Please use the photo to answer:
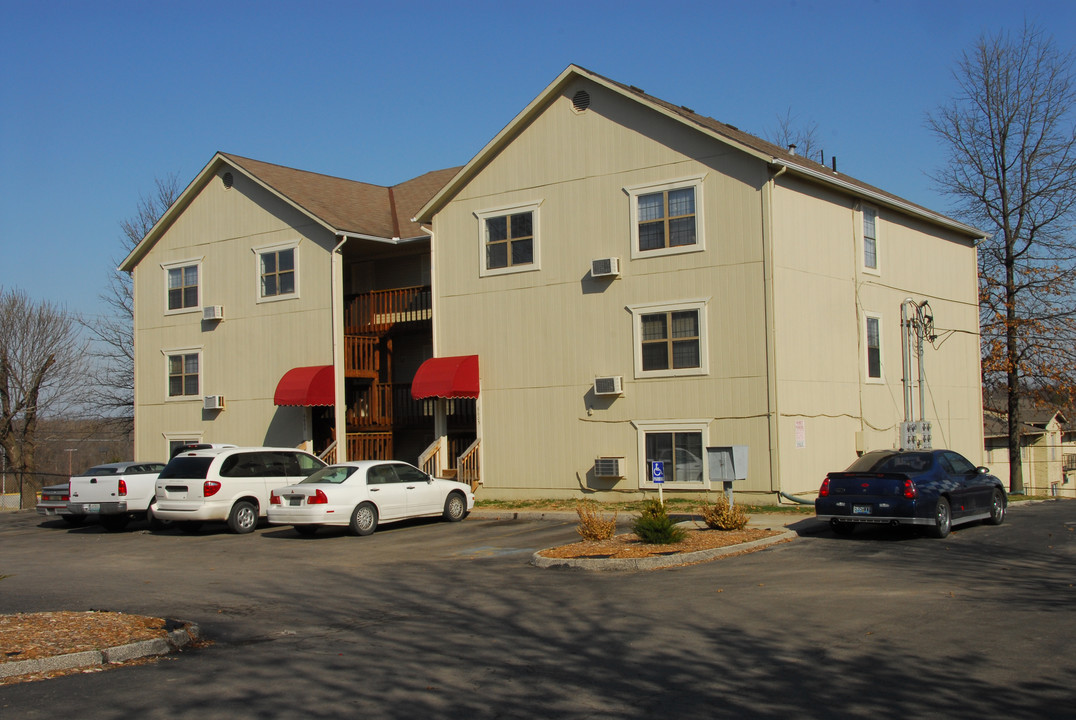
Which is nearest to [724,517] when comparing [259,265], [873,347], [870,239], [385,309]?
[873,347]

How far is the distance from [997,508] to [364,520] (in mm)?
11536

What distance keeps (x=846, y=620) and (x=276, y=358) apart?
891 inches

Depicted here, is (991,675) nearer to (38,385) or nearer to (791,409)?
(791,409)

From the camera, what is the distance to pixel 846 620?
9461mm

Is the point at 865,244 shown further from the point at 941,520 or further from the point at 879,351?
the point at 941,520

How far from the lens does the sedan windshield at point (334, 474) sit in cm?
1905

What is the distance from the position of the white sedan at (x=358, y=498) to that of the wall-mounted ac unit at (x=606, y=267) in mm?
6190

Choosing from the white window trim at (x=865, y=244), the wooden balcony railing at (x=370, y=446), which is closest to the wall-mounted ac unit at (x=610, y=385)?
the white window trim at (x=865, y=244)

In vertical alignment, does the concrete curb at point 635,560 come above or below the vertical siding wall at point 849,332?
below

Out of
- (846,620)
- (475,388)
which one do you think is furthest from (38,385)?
(846,620)

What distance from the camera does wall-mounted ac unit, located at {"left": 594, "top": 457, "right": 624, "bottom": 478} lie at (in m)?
22.8

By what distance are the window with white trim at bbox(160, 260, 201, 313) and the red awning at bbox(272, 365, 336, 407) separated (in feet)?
19.1

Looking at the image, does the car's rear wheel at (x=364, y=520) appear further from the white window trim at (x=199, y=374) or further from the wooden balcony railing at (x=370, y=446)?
the white window trim at (x=199, y=374)

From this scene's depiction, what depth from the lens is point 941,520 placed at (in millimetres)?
15758
